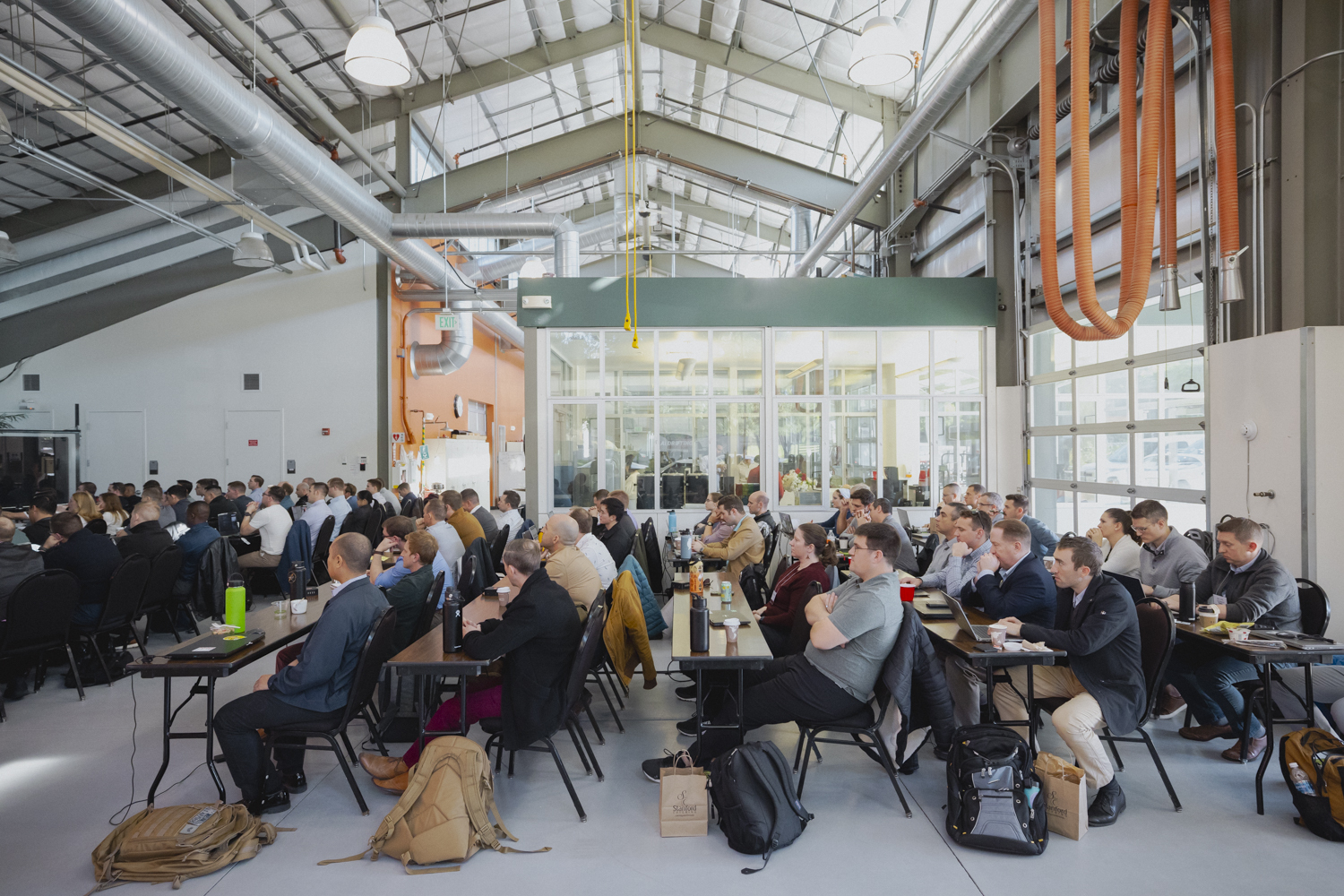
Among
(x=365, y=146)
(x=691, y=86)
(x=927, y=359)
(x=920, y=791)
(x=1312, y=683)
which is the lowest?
(x=920, y=791)

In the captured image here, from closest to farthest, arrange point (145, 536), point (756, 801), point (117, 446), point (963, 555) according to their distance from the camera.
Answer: point (756, 801) < point (963, 555) < point (145, 536) < point (117, 446)

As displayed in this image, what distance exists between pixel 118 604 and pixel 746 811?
4.61 m

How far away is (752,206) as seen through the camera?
15133 millimetres

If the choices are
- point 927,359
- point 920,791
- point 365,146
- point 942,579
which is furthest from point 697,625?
point 365,146

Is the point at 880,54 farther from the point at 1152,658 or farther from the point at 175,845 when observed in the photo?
the point at 175,845

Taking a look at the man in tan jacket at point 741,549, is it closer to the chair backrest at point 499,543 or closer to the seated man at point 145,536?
the chair backrest at point 499,543

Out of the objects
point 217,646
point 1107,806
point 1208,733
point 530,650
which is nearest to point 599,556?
point 530,650

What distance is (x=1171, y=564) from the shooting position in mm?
4727

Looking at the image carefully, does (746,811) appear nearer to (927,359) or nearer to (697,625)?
(697,625)

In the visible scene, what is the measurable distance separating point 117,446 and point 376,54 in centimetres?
1052

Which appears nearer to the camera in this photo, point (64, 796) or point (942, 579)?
point (64, 796)

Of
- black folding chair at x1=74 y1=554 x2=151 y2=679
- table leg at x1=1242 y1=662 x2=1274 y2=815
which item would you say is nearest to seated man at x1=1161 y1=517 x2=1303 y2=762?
table leg at x1=1242 y1=662 x2=1274 y2=815

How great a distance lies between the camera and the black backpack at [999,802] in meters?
3.02

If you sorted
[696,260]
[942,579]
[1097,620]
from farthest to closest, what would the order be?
[696,260] < [942,579] < [1097,620]
